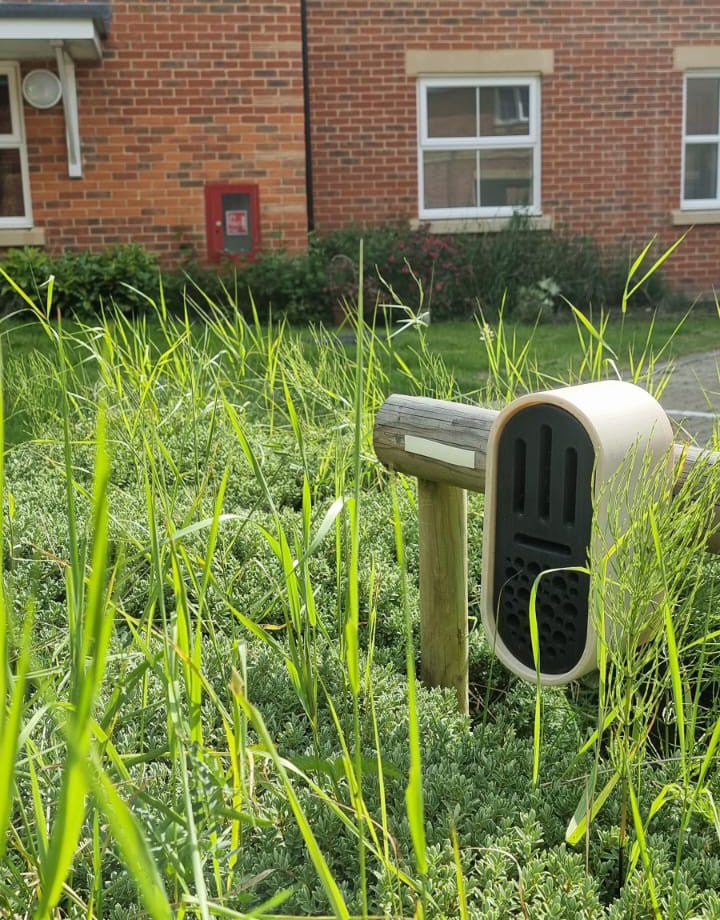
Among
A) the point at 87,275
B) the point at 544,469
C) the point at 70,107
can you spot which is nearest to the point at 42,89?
the point at 70,107

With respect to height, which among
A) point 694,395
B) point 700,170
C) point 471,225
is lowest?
point 694,395

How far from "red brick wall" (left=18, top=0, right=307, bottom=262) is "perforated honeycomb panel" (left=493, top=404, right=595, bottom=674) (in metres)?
→ 8.56

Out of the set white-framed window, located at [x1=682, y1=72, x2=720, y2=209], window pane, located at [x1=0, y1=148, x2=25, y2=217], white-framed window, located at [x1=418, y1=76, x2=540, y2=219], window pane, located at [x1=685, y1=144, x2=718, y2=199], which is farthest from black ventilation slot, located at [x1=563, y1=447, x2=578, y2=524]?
Answer: window pane, located at [x1=685, y1=144, x2=718, y2=199]

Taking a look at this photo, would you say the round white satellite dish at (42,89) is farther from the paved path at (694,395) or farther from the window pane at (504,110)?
the paved path at (694,395)

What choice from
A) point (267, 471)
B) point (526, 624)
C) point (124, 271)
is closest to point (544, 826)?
point (526, 624)

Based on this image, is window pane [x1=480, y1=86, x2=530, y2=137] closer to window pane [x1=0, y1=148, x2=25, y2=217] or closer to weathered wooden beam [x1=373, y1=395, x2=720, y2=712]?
window pane [x1=0, y1=148, x2=25, y2=217]

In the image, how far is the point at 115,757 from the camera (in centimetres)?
120

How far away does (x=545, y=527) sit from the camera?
1805mm

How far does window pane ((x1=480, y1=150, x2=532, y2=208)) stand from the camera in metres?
11.1

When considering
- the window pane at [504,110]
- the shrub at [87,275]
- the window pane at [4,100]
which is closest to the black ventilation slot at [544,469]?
the shrub at [87,275]

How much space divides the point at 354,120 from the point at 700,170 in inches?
159

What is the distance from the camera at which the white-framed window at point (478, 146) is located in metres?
10.8

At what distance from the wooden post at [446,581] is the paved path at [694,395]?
253 centimetres

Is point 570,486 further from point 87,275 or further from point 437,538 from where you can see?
point 87,275
